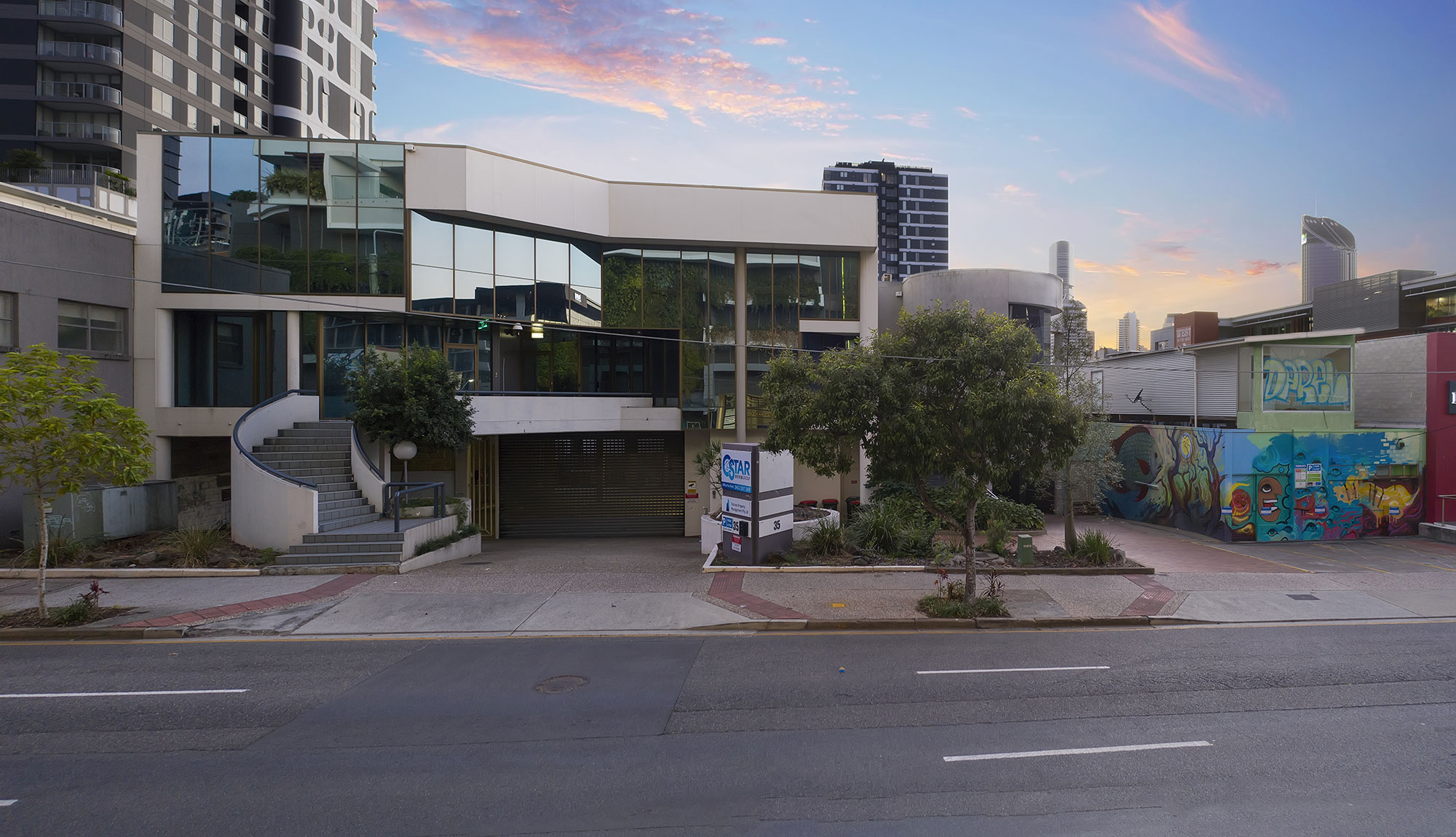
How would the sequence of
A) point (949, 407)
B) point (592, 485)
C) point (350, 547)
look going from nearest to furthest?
point (949, 407)
point (350, 547)
point (592, 485)

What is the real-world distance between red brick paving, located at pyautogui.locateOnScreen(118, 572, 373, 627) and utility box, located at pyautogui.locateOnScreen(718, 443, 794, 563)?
159cm

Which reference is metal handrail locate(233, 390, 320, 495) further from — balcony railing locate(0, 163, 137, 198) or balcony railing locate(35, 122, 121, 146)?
balcony railing locate(35, 122, 121, 146)

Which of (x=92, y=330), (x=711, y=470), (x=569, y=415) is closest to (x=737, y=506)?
(x=711, y=470)

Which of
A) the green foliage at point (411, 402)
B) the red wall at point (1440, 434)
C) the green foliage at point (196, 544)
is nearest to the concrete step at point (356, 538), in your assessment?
the green foliage at point (196, 544)

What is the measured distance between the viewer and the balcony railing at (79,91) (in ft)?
134

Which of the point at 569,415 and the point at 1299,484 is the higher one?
the point at 569,415

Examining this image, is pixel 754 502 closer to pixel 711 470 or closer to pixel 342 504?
pixel 711 470

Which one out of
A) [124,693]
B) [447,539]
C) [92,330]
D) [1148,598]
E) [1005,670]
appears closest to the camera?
[124,693]

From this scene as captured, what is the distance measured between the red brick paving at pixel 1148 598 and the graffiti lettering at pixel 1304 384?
1081 cm

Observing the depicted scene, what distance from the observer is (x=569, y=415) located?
2370cm

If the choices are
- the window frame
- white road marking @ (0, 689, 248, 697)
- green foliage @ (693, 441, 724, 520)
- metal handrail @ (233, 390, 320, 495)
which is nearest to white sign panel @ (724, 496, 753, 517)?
green foliage @ (693, 441, 724, 520)

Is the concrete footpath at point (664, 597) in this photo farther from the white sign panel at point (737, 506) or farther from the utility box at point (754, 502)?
the white sign panel at point (737, 506)

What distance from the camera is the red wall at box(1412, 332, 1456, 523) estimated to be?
22.5 metres

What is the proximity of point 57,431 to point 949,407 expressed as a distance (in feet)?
46.9
